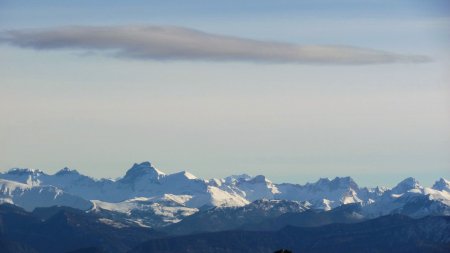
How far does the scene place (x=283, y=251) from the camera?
7352 inches

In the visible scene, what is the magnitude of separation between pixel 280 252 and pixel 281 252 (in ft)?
1.30

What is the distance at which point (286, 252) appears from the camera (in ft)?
621

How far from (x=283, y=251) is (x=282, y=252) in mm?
1388

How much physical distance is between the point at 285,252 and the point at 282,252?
2.56 m

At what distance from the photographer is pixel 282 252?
185375 mm

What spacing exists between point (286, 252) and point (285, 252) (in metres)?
1.39

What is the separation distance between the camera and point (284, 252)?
186625mm

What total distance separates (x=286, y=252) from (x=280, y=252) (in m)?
3.77

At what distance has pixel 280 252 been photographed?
609 feet

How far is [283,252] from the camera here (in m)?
186

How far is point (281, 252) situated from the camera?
185m

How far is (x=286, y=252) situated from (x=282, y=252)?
3.95 meters
